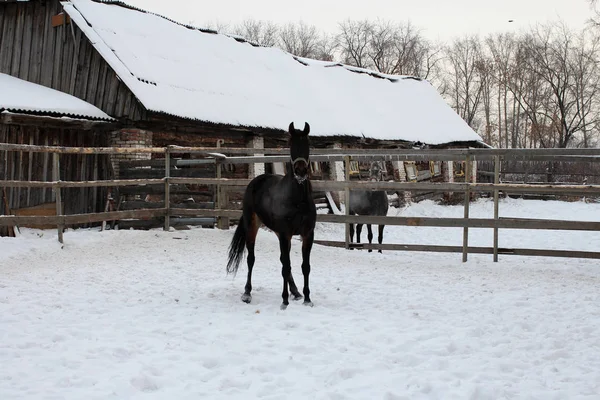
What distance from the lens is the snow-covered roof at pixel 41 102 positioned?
38.4 ft

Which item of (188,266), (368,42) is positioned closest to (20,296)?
(188,266)

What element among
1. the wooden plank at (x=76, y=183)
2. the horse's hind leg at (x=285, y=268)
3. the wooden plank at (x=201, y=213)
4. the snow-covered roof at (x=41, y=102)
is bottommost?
the horse's hind leg at (x=285, y=268)

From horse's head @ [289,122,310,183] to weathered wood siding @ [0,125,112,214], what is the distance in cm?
784

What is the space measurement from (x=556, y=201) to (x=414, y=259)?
14.6 meters

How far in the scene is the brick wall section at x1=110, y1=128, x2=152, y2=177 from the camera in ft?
42.6

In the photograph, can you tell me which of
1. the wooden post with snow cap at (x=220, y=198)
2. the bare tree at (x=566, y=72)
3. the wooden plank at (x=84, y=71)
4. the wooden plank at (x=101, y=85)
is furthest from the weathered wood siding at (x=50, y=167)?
the bare tree at (x=566, y=72)

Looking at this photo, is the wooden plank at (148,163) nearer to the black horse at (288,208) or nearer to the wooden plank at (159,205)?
the wooden plank at (159,205)

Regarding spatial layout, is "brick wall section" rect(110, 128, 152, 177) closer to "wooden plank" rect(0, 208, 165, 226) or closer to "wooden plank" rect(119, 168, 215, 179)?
"wooden plank" rect(119, 168, 215, 179)

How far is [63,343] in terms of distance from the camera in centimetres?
464

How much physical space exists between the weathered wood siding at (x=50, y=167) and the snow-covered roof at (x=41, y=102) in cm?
52

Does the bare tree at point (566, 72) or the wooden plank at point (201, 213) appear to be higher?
the bare tree at point (566, 72)

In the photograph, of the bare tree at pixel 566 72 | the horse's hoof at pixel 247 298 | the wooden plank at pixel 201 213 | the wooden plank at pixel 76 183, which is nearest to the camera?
the horse's hoof at pixel 247 298

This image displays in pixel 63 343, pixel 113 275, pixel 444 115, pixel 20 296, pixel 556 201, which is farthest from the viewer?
pixel 444 115

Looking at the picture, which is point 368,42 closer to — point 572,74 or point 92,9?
point 572,74
